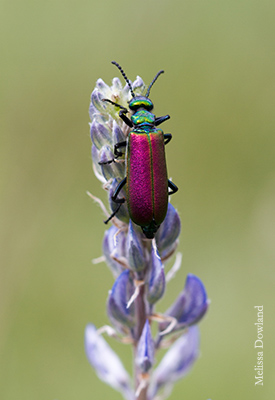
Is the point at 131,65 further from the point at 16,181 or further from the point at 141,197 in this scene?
the point at 141,197

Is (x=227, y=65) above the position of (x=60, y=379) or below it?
above

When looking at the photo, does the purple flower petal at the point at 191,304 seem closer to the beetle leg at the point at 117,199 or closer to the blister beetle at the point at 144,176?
the blister beetle at the point at 144,176

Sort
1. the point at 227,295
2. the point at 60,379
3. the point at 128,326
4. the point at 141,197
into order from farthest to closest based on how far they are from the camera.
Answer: the point at 227,295 < the point at 60,379 < the point at 128,326 < the point at 141,197

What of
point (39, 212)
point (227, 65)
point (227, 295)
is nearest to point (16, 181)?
point (39, 212)

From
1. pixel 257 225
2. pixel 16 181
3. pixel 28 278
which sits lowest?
pixel 257 225

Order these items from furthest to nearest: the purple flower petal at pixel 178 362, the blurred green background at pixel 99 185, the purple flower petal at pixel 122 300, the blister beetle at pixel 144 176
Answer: the blurred green background at pixel 99 185
the purple flower petal at pixel 178 362
the purple flower petal at pixel 122 300
the blister beetle at pixel 144 176

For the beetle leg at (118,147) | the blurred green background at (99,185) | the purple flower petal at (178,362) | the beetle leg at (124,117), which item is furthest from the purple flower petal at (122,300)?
the blurred green background at (99,185)

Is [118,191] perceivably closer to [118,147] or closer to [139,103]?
[118,147]

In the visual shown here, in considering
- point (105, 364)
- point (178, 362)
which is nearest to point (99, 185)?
point (105, 364)
